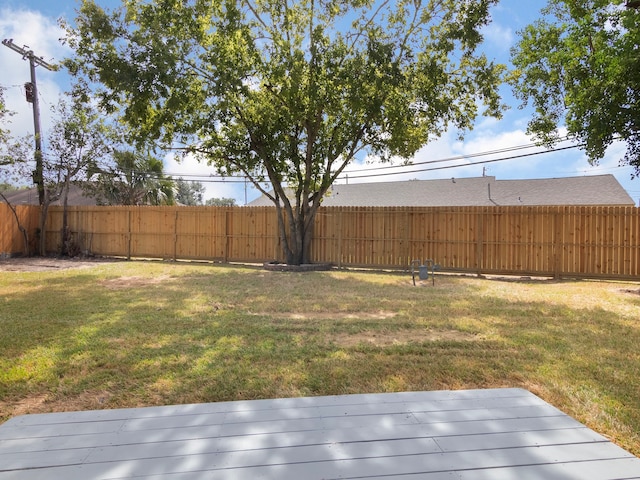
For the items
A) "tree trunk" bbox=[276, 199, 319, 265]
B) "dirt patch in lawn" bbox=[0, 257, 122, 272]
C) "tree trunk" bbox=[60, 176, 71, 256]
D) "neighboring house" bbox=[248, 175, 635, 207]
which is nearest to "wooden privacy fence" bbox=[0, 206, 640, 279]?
"tree trunk" bbox=[60, 176, 71, 256]

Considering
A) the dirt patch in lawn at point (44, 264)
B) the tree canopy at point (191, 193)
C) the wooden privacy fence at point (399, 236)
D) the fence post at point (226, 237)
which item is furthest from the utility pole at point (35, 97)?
the tree canopy at point (191, 193)

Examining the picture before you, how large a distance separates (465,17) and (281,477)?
11321 millimetres

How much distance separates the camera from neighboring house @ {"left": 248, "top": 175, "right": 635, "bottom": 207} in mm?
21359

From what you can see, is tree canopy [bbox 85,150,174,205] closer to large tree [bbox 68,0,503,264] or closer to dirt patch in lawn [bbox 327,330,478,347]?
large tree [bbox 68,0,503,264]

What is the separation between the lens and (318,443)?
2115 mm

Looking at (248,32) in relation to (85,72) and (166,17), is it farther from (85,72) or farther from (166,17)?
(85,72)

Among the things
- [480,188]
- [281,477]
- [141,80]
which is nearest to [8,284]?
[141,80]

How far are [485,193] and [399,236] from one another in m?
13.1

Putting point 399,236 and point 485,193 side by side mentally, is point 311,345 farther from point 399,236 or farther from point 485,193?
point 485,193

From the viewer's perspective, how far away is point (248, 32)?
11211 mm

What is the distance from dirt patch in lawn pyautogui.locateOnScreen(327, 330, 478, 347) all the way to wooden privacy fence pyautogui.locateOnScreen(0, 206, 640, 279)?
705 cm

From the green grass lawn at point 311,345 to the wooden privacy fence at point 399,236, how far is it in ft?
8.01

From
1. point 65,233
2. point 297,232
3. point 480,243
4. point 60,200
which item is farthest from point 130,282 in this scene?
point 60,200

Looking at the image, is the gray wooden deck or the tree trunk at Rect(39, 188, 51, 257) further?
the tree trunk at Rect(39, 188, 51, 257)
